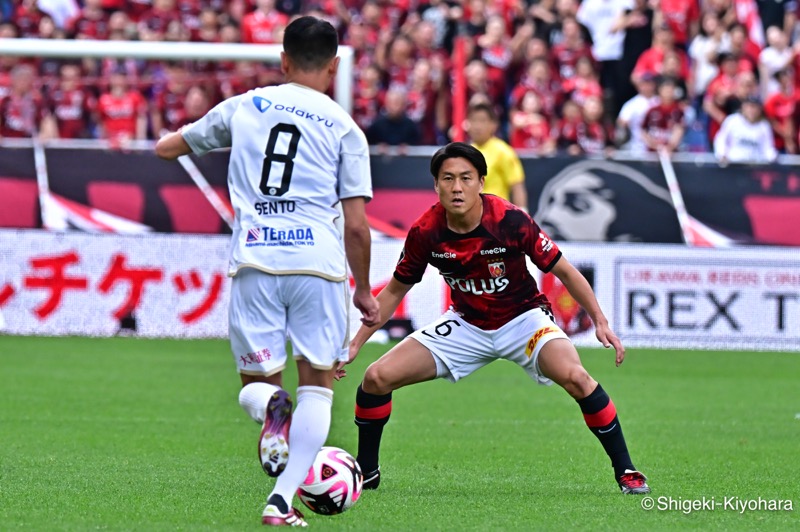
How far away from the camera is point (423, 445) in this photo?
9234 millimetres

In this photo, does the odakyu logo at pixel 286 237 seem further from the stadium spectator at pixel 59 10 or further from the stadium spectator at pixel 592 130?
the stadium spectator at pixel 59 10

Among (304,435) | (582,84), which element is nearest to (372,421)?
(304,435)

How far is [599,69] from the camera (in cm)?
1969

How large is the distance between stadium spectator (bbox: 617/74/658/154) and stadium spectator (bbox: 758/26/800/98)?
70.0 inches

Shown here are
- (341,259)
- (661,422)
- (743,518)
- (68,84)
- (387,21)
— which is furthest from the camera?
(387,21)

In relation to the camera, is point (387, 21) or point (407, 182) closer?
point (407, 182)

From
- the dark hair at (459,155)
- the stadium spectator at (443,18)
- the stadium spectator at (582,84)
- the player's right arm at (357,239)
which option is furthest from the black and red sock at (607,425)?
the stadium spectator at (443,18)

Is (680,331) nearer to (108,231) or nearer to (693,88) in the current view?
(693,88)

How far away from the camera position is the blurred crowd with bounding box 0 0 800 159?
715 inches

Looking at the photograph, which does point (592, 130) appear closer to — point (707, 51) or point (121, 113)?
point (707, 51)

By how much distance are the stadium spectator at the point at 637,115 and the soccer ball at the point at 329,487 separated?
12608 millimetres

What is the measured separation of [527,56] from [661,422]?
9.43 meters

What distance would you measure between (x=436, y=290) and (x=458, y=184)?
361 inches

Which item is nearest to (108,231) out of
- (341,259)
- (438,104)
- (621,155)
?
(438,104)
